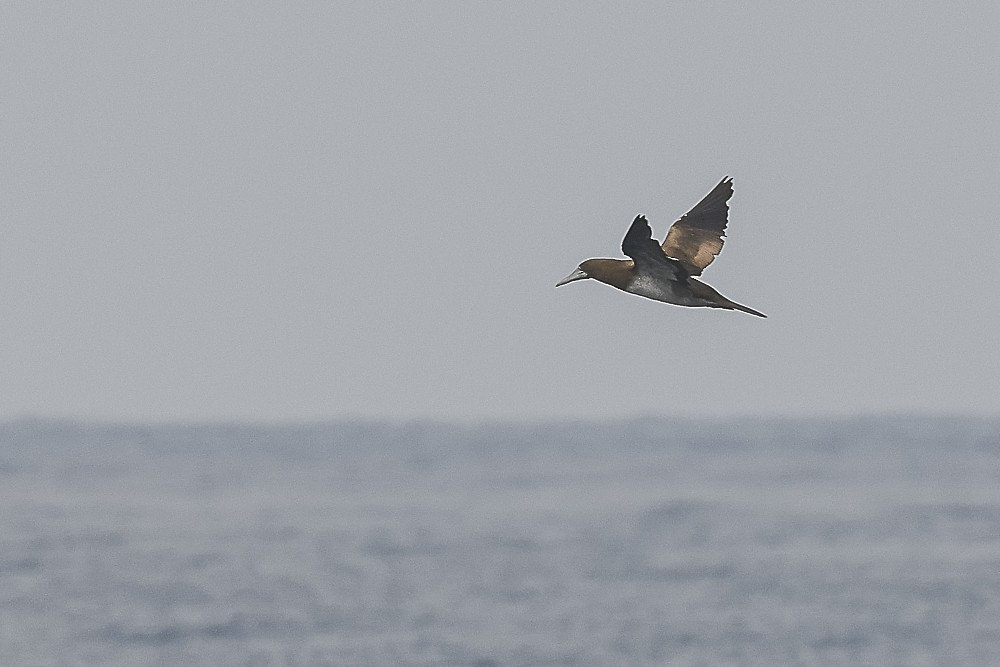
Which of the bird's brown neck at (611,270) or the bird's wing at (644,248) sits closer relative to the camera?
the bird's wing at (644,248)

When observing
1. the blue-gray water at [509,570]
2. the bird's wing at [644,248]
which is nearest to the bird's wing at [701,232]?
the bird's wing at [644,248]

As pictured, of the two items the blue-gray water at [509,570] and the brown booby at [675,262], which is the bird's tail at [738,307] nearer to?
the brown booby at [675,262]

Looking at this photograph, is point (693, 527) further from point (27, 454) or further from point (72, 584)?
point (27, 454)

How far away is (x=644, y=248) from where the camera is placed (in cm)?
1111

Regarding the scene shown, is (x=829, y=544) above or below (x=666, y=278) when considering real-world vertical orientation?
below

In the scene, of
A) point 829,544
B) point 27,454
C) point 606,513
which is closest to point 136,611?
point 829,544

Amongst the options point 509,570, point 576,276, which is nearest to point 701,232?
point 576,276

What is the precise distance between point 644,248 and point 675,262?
0.23m

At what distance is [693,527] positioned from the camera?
69.9m

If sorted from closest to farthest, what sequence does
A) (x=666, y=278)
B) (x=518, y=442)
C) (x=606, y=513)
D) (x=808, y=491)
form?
(x=666, y=278), (x=606, y=513), (x=808, y=491), (x=518, y=442)

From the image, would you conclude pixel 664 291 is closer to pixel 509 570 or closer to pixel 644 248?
pixel 644 248

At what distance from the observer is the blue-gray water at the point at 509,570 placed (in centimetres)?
4234

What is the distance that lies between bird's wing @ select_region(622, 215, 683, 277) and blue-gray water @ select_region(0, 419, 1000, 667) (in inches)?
1159

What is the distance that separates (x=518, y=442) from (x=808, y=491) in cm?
10112
